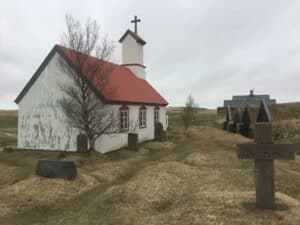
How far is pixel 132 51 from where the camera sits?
34875 mm

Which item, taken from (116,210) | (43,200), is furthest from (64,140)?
(116,210)

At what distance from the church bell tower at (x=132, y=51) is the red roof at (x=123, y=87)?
850 mm

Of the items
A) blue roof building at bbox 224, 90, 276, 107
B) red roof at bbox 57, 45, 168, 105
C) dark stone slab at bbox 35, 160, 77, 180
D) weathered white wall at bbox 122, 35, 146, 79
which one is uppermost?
weathered white wall at bbox 122, 35, 146, 79

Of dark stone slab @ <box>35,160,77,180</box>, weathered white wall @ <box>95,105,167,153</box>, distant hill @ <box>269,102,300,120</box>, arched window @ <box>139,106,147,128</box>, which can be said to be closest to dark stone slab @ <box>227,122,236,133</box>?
distant hill @ <box>269,102,300,120</box>

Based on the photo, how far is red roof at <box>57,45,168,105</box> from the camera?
23358 millimetres

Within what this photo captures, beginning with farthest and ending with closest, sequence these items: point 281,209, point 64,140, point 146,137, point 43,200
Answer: point 146,137 < point 64,140 < point 43,200 < point 281,209

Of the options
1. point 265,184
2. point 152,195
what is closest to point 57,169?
point 152,195

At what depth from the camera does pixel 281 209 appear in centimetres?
967

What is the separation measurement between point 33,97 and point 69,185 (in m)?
13.1

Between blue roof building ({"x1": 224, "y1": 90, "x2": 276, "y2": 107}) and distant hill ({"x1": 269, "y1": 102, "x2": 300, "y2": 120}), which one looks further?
blue roof building ({"x1": 224, "y1": 90, "x2": 276, "y2": 107})

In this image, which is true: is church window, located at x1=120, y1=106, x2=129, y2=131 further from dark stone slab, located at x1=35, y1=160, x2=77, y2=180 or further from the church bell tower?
dark stone slab, located at x1=35, y1=160, x2=77, y2=180

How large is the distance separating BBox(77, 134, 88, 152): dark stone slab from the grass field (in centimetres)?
277

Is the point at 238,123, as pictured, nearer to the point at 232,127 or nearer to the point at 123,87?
the point at 232,127

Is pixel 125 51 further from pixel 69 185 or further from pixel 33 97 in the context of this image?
pixel 69 185
